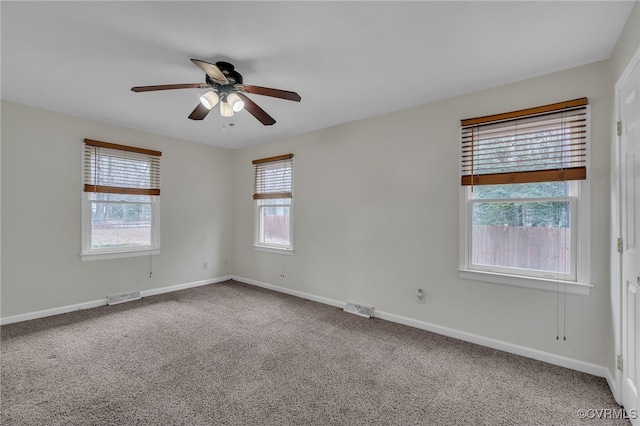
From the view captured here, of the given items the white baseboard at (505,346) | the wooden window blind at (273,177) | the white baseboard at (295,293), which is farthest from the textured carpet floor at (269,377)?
the wooden window blind at (273,177)

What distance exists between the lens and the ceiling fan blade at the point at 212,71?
1918mm

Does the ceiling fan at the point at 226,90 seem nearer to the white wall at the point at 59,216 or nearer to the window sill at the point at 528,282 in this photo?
the white wall at the point at 59,216

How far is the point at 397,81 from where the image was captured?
271 centimetres

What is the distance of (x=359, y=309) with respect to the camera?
3674mm

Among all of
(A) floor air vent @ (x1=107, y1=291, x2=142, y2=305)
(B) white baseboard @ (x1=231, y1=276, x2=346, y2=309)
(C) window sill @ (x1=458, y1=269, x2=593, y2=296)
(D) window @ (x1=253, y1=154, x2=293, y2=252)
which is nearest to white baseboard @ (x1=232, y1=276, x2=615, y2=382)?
(B) white baseboard @ (x1=231, y1=276, x2=346, y2=309)

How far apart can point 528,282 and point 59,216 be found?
5.14 meters

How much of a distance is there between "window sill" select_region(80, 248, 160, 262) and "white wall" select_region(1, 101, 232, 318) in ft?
0.20

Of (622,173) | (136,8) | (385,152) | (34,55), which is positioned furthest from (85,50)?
(622,173)

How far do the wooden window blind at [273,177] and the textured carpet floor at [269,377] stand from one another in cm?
209

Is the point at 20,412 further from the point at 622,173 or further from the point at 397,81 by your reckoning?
the point at 622,173

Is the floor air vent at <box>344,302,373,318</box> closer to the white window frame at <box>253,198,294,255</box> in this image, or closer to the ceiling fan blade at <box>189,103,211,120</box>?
the white window frame at <box>253,198,294,255</box>

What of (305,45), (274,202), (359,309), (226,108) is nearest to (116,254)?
(274,202)

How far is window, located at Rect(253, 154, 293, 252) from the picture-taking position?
4.64m

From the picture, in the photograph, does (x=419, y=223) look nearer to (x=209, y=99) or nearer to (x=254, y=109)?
A: (x=254, y=109)
